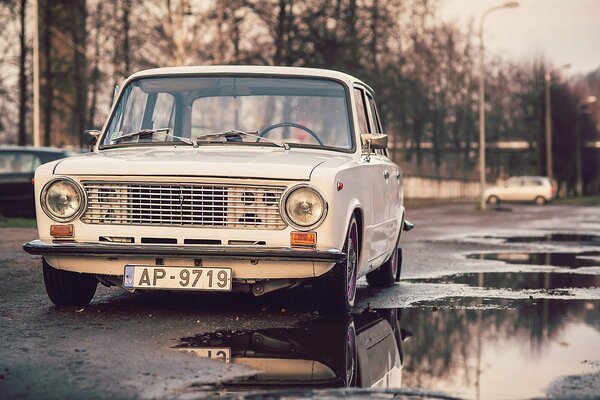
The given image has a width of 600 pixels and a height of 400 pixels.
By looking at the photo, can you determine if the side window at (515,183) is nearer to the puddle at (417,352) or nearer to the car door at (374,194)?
the car door at (374,194)

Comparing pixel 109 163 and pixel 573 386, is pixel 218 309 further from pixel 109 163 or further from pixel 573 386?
pixel 573 386

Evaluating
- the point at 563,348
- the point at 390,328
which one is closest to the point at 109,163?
the point at 390,328

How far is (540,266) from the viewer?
1321 cm

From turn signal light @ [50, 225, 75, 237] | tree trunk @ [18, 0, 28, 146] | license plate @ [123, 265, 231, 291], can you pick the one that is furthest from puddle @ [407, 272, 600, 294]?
tree trunk @ [18, 0, 28, 146]

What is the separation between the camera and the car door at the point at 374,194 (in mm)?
8867

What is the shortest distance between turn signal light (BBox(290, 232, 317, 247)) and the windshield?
1.39m

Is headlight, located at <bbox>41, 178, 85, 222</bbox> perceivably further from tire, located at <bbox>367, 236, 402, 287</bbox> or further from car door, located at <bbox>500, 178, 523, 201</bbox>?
car door, located at <bbox>500, 178, 523, 201</bbox>

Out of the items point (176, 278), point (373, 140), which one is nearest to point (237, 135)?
point (373, 140)

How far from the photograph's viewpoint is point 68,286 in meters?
8.25

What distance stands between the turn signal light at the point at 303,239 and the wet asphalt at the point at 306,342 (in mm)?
534

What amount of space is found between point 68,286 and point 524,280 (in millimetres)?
4954

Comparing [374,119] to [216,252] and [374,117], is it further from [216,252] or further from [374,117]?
[216,252]

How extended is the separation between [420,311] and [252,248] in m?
1.71

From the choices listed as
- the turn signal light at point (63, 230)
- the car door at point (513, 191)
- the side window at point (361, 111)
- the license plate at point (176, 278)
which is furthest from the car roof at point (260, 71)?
the car door at point (513, 191)
